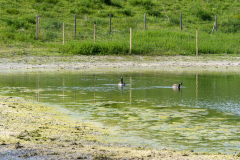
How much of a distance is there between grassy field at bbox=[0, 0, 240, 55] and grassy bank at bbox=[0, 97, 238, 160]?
59.6 feet

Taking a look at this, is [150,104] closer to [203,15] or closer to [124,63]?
[124,63]

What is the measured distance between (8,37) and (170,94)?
20.2 meters

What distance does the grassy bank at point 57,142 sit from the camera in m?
6.80

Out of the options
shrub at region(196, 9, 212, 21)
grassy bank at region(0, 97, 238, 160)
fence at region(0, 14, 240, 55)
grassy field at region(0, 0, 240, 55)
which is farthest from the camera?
shrub at region(196, 9, 212, 21)

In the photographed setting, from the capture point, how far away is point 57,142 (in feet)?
25.3

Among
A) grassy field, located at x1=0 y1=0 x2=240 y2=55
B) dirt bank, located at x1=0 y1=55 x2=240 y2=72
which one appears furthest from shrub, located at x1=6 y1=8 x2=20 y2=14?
dirt bank, located at x1=0 y1=55 x2=240 y2=72

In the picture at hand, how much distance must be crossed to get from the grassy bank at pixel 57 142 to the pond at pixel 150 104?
40 centimetres

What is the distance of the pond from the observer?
812 centimetres

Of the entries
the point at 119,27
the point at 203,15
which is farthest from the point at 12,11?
the point at 203,15

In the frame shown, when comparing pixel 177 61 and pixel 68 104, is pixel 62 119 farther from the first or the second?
pixel 177 61

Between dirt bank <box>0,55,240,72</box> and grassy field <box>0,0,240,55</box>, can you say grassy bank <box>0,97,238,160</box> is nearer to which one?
dirt bank <box>0,55,240,72</box>

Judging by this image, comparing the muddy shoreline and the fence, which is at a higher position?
the fence

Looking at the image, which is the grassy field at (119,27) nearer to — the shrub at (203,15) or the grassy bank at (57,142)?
the shrub at (203,15)

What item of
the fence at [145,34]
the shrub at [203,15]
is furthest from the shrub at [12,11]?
the shrub at [203,15]
